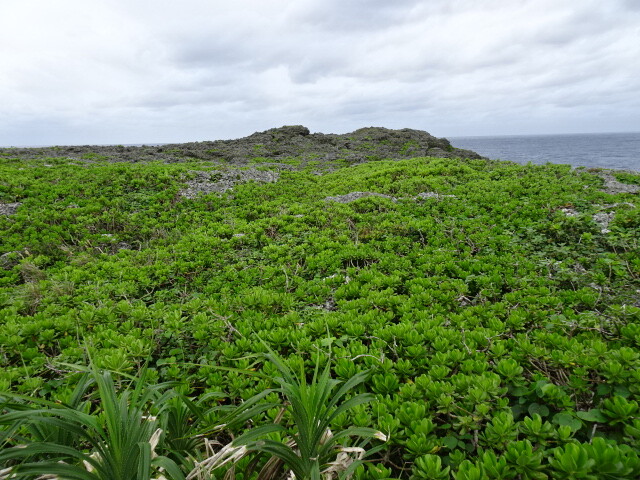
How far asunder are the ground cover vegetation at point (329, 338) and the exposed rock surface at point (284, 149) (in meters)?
17.4

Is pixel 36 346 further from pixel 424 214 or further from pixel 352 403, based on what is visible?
pixel 424 214

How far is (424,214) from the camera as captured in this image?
35.1 feet

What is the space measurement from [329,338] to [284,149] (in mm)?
33428

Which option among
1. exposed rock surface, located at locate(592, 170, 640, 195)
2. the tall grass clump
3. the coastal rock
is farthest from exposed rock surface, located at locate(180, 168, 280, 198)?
exposed rock surface, located at locate(592, 170, 640, 195)

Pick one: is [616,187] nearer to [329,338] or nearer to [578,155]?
[329,338]

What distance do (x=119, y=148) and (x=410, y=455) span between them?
38825 millimetres

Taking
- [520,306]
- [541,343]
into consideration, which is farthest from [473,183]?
[541,343]

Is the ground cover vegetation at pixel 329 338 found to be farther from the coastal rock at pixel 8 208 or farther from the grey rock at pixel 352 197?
the grey rock at pixel 352 197

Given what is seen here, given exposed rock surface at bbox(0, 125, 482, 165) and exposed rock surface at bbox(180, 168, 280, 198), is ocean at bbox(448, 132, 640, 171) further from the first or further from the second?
exposed rock surface at bbox(180, 168, 280, 198)

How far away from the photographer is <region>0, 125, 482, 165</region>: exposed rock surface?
28.0 m

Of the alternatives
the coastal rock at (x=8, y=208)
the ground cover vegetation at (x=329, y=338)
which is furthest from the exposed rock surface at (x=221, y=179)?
the coastal rock at (x=8, y=208)

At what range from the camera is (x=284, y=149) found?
35156 millimetres

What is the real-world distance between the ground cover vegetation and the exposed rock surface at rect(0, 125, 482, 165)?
686 inches

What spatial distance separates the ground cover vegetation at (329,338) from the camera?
99.6 inches
